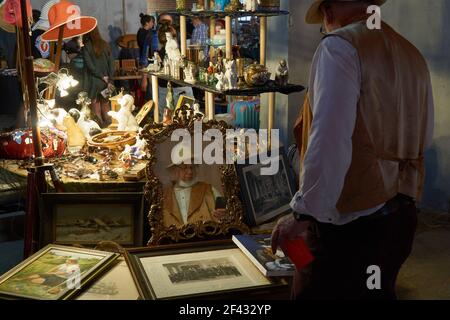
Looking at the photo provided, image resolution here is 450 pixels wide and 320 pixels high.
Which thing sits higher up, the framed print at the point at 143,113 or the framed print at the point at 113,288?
the framed print at the point at 143,113

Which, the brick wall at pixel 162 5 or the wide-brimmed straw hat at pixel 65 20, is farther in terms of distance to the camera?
the brick wall at pixel 162 5

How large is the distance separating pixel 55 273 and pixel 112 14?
8.79 m

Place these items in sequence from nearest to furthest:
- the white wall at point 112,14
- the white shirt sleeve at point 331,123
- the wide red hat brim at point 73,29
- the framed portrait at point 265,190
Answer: the white shirt sleeve at point 331,123 → the framed portrait at point 265,190 → the wide red hat brim at point 73,29 → the white wall at point 112,14

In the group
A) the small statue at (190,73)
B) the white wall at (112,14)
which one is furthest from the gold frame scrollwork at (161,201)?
the white wall at (112,14)

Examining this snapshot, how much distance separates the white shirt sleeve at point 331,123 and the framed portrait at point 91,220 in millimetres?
945

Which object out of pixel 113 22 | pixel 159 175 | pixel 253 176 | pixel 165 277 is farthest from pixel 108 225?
pixel 113 22

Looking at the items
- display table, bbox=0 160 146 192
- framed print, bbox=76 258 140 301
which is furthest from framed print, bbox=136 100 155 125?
framed print, bbox=76 258 140 301

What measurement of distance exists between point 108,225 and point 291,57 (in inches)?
59.0

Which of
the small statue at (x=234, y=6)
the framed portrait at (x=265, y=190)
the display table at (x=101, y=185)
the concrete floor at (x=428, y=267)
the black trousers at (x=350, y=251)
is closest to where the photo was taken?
the black trousers at (x=350, y=251)

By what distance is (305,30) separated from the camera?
3.04 metres

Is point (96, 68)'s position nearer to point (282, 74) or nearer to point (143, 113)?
point (143, 113)

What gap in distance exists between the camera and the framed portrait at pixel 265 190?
2.24m

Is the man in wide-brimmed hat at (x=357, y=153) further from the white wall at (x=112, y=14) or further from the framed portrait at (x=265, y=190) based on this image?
the white wall at (x=112, y=14)

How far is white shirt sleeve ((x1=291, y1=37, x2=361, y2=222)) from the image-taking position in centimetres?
137
